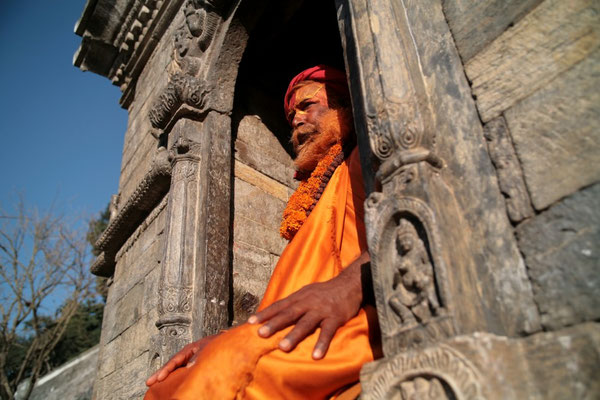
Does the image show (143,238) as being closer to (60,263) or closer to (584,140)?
(584,140)

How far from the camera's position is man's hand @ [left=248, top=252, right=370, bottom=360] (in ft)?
5.06

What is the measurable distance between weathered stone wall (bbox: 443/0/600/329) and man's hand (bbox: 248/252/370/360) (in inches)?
26.5

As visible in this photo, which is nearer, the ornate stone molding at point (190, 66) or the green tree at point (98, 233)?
the ornate stone molding at point (190, 66)

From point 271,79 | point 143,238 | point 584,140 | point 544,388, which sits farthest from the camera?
point 271,79

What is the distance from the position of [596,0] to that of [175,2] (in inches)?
163

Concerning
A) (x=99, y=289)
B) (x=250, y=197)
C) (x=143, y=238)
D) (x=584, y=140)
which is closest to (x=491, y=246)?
(x=584, y=140)

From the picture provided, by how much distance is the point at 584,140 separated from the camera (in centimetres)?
116

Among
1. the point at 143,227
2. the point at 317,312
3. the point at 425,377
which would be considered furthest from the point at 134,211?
the point at 425,377

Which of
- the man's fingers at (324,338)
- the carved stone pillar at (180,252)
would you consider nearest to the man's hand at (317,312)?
the man's fingers at (324,338)

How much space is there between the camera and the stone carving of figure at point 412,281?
114 centimetres

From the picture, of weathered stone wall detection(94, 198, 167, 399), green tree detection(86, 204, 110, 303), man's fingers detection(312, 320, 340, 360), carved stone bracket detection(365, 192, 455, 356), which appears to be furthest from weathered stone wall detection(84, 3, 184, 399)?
green tree detection(86, 204, 110, 303)

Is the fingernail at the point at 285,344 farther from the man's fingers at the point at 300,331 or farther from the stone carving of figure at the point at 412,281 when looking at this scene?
the stone carving of figure at the point at 412,281

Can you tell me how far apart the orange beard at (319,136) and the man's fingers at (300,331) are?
158 centimetres

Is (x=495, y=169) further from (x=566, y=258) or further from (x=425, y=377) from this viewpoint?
(x=425, y=377)
